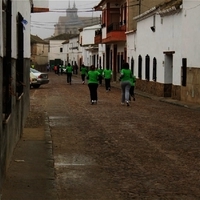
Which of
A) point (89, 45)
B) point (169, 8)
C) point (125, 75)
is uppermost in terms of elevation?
point (169, 8)

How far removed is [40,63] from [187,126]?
94206 millimetres

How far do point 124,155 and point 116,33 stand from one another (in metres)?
33.7

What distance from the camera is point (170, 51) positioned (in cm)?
2697

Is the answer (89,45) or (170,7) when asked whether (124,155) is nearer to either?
(170,7)

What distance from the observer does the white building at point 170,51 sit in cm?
2334

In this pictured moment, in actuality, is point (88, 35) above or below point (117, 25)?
above

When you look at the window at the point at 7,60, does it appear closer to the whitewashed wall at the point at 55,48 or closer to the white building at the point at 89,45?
the white building at the point at 89,45

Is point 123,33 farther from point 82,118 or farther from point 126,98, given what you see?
point 82,118

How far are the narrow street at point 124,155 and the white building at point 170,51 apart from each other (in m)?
6.05

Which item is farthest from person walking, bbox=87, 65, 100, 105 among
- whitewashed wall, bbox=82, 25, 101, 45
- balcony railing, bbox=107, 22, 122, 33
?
whitewashed wall, bbox=82, 25, 101, 45

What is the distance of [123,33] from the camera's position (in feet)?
141

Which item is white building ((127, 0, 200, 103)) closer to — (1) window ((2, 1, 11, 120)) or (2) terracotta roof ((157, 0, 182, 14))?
(2) terracotta roof ((157, 0, 182, 14))

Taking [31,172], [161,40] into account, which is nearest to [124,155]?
[31,172]

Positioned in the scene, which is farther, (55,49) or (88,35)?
(55,49)
